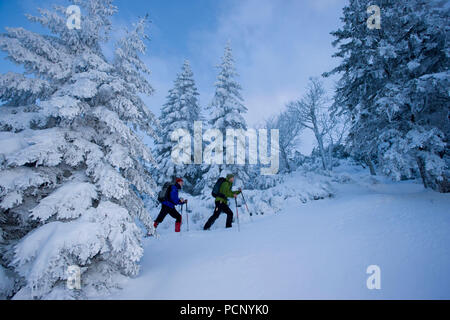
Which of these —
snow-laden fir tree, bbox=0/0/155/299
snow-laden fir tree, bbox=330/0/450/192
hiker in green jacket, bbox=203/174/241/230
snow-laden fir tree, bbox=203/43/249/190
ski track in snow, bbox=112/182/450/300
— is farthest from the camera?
snow-laden fir tree, bbox=203/43/249/190

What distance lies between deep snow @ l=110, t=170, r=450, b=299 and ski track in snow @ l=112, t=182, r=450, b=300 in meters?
0.01

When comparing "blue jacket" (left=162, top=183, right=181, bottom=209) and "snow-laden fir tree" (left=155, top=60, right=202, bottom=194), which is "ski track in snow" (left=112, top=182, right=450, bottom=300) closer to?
"blue jacket" (left=162, top=183, right=181, bottom=209)

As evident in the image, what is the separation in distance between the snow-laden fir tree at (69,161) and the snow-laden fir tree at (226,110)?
9.79 metres

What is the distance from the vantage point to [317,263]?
2959 millimetres

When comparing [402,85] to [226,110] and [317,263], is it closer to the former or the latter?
[317,263]

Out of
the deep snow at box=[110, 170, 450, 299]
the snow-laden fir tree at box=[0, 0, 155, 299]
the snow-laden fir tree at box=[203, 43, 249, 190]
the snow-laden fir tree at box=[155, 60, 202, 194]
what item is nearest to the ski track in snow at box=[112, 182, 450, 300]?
the deep snow at box=[110, 170, 450, 299]

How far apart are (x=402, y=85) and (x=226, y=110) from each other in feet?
35.7

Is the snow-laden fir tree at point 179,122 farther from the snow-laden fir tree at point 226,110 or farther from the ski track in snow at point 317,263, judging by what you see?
the ski track in snow at point 317,263

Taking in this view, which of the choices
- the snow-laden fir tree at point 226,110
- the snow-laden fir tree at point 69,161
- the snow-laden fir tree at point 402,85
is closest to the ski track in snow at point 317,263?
the snow-laden fir tree at point 69,161

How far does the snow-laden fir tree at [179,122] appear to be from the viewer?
1631 centimetres

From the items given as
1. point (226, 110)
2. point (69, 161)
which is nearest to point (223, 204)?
point (69, 161)

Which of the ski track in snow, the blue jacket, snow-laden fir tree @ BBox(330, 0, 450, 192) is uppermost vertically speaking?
snow-laden fir tree @ BBox(330, 0, 450, 192)

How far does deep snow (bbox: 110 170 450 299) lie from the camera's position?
238 centimetres
